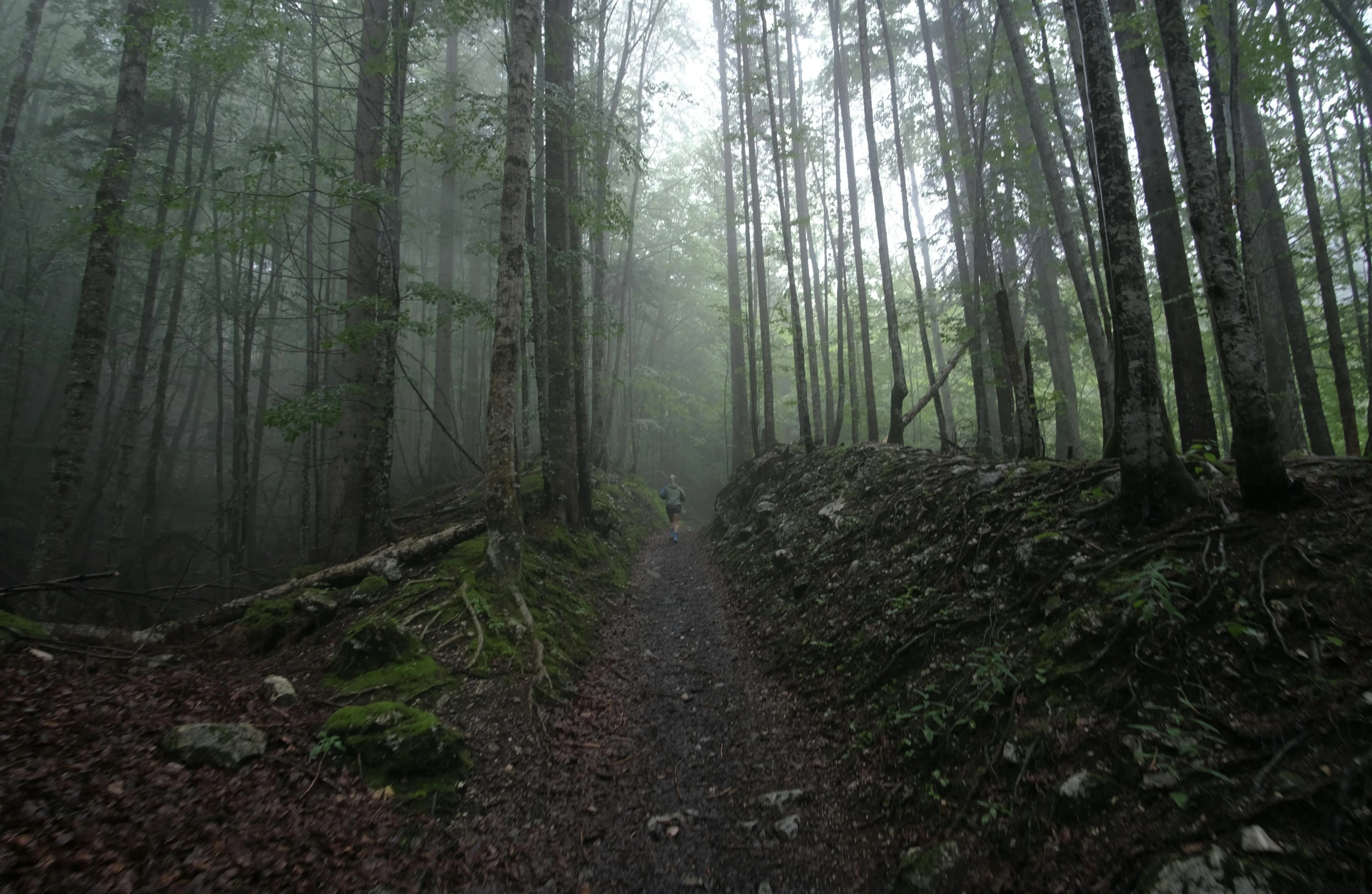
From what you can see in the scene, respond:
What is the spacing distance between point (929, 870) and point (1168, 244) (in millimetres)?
7720

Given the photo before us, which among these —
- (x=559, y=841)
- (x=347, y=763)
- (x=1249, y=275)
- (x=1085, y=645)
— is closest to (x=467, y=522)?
(x=347, y=763)

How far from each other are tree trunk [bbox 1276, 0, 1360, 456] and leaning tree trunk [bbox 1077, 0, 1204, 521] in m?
6.13

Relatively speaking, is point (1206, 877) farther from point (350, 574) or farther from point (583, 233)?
point (583, 233)

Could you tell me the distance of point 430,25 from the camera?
9.86m

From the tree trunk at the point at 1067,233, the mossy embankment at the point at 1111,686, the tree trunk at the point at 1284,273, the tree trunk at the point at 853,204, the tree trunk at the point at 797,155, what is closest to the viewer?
the mossy embankment at the point at 1111,686

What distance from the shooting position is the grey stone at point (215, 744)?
3.26 metres

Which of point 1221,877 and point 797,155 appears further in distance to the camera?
point 797,155

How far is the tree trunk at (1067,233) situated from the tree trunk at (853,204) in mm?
5433

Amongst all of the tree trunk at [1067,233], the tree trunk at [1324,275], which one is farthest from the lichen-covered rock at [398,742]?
the tree trunk at [1324,275]

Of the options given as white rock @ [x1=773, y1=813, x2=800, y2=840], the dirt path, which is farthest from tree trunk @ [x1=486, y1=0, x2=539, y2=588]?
white rock @ [x1=773, y1=813, x2=800, y2=840]

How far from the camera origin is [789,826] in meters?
3.83

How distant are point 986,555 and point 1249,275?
489 centimetres

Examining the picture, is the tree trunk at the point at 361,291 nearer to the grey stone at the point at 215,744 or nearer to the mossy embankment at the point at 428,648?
the mossy embankment at the point at 428,648

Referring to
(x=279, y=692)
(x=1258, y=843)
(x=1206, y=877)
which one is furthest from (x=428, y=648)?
(x=1258, y=843)
